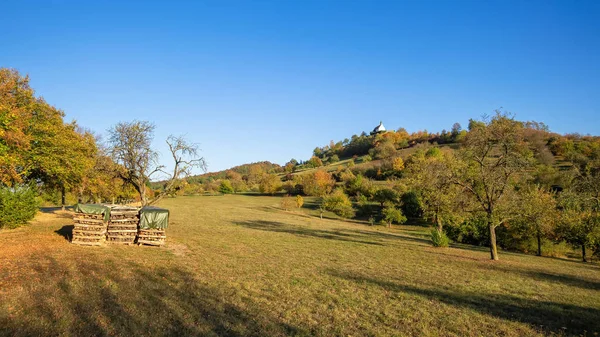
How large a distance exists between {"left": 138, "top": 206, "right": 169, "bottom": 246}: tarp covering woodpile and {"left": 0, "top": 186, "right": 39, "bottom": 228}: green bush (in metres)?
10.8

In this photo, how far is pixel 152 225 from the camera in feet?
64.2

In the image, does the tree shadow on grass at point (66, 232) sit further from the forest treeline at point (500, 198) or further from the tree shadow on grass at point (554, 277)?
the tree shadow on grass at point (554, 277)

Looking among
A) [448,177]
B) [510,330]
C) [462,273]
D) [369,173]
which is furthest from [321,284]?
[369,173]

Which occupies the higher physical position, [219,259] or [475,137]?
[475,137]

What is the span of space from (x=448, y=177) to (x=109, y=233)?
2383cm

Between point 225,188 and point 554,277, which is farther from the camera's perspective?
point 225,188

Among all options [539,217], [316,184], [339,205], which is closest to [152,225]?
[539,217]

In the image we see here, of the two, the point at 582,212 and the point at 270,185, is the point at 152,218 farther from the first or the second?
the point at 270,185

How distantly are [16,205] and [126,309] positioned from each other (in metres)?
21.2

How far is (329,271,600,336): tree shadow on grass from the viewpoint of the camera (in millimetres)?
9727

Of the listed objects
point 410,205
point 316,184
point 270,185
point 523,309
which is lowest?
point 523,309

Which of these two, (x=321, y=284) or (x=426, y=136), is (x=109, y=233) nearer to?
(x=321, y=284)

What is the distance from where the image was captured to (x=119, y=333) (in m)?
7.31

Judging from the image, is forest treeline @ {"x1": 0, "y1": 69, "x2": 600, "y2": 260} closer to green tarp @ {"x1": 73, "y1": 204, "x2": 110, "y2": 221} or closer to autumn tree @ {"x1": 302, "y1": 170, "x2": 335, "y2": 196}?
green tarp @ {"x1": 73, "y1": 204, "x2": 110, "y2": 221}
